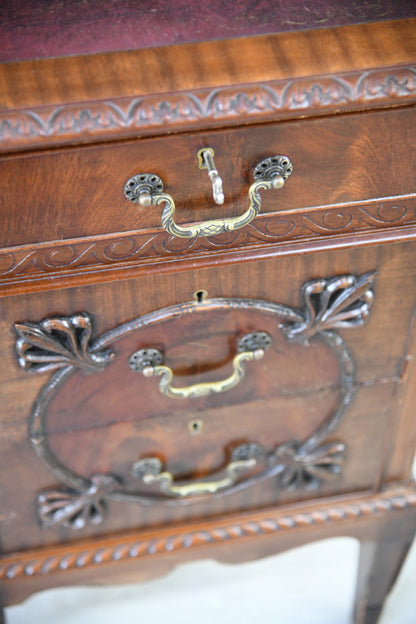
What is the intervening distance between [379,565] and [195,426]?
36 cm

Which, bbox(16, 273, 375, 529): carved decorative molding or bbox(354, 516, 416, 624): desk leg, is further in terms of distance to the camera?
bbox(354, 516, 416, 624): desk leg

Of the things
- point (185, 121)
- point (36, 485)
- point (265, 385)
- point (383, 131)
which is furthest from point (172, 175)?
point (36, 485)

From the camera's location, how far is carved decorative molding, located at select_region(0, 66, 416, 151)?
45 centimetres

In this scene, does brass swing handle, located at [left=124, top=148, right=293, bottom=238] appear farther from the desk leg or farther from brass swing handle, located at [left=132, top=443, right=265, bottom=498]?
the desk leg

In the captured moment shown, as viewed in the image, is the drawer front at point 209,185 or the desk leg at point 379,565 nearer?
the drawer front at point 209,185

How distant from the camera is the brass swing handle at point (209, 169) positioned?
498 millimetres

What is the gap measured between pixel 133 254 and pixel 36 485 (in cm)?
30

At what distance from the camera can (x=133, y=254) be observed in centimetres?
55

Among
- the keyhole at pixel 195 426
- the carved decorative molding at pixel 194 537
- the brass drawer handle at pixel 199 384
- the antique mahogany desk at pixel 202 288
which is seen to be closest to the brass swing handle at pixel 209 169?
the antique mahogany desk at pixel 202 288

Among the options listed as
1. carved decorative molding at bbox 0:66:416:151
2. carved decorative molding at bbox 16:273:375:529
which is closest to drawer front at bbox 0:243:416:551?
carved decorative molding at bbox 16:273:375:529

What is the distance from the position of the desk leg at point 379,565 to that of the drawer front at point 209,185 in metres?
0.46

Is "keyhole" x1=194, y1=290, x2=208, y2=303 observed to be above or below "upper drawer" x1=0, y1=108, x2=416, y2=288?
below

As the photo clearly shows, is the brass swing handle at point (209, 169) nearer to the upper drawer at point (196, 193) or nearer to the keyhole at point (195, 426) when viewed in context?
the upper drawer at point (196, 193)

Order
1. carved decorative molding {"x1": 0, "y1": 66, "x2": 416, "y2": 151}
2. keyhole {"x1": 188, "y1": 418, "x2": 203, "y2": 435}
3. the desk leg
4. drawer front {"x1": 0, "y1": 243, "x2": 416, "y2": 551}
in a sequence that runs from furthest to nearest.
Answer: the desk leg
keyhole {"x1": 188, "y1": 418, "x2": 203, "y2": 435}
drawer front {"x1": 0, "y1": 243, "x2": 416, "y2": 551}
carved decorative molding {"x1": 0, "y1": 66, "x2": 416, "y2": 151}
